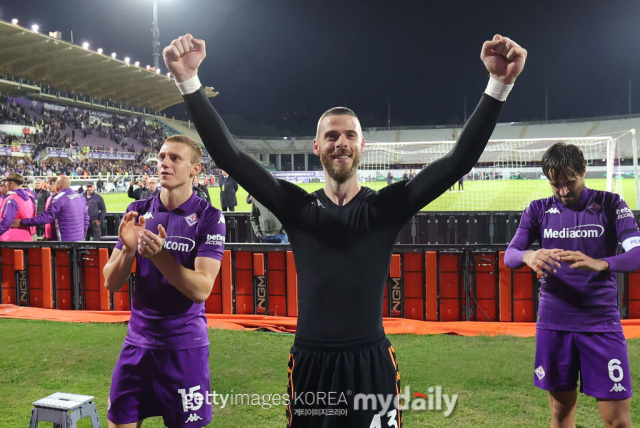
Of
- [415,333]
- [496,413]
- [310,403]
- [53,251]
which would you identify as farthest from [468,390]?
[53,251]

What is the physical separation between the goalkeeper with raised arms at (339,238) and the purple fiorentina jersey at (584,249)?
1.58m

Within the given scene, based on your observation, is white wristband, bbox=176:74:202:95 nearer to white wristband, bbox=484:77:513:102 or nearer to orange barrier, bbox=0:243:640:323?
white wristband, bbox=484:77:513:102

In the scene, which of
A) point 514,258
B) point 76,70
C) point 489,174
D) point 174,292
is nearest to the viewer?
point 174,292

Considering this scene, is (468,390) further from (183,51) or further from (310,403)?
(183,51)

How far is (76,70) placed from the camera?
43.2 meters

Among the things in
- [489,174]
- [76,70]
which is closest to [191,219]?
[489,174]

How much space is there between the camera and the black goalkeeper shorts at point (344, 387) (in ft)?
7.14

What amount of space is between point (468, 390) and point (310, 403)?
3304mm

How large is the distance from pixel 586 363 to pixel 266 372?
3.34 metres

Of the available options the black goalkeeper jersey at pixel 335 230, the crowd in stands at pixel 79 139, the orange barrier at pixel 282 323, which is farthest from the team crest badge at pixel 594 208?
the crowd in stands at pixel 79 139

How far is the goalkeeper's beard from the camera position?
2260mm

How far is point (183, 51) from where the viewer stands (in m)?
2.14

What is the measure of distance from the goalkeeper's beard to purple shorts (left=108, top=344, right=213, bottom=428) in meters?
1.41

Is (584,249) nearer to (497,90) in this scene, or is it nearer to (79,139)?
(497,90)
